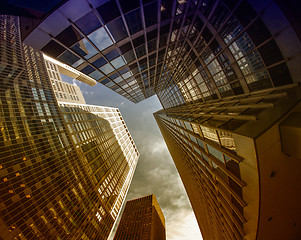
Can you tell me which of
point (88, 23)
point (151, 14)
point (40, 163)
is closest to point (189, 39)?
point (151, 14)

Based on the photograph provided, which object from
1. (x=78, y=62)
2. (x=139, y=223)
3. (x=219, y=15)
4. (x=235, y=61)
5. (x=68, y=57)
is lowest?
(x=139, y=223)

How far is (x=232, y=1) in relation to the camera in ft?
23.6

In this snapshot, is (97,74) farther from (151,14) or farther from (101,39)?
(151,14)

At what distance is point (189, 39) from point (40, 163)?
40931 millimetres

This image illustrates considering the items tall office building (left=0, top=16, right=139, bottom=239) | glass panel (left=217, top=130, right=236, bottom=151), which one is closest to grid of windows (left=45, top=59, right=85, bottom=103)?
tall office building (left=0, top=16, right=139, bottom=239)

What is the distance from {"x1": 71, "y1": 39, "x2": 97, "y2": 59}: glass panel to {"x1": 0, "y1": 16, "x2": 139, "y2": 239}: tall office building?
2938 centimetres

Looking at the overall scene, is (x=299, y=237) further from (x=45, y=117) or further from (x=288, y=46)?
(x=45, y=117)

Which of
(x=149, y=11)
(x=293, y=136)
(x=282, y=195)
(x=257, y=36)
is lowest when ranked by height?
(x=282, y=195)

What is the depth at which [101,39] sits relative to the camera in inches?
388

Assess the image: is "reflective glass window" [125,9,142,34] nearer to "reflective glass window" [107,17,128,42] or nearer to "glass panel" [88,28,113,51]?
"reflective glass window" [107,17,128,42]

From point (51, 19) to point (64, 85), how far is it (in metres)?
83.3

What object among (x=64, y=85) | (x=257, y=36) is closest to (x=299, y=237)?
(x=257, y=36)

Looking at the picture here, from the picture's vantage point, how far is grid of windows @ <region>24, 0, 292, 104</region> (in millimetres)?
7062

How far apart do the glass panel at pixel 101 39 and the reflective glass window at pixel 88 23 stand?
0.41 meters
